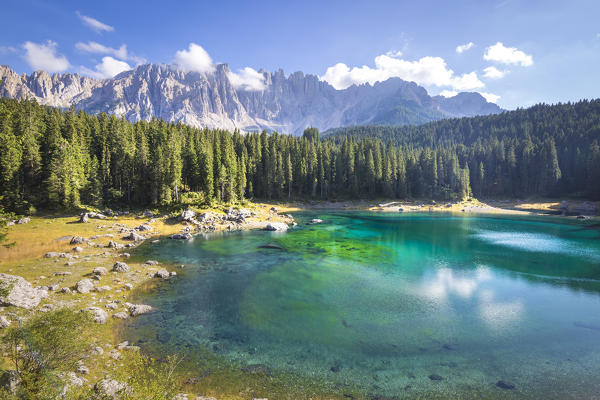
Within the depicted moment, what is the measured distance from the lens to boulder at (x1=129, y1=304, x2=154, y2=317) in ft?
72.4

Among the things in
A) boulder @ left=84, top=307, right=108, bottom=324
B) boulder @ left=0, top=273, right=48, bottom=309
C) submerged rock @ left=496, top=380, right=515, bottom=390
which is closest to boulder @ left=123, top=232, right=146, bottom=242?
boulder @ left=0, top=273, right=48, bottom=309

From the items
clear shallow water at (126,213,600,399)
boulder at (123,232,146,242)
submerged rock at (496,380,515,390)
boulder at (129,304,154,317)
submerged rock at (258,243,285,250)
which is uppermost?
boulder at (123,232,146,242)

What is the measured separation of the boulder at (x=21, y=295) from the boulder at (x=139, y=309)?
6.66m

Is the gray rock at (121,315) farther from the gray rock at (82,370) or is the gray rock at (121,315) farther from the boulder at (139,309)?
the gray rock at (82,370)

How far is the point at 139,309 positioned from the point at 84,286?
734 cm

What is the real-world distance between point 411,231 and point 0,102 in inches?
4181

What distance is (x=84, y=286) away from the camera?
82.6 ft

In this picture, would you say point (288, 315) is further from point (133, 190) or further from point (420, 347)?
point (133, 190)

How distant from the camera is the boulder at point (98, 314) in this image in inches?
784

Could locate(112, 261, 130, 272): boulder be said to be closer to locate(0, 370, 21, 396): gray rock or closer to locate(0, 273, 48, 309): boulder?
locate(0, 273, 48, 309): boulder

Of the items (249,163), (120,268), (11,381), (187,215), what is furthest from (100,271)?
(249,163)

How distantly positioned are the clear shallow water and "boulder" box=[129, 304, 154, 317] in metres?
1.00

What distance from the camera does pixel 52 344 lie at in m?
11.3

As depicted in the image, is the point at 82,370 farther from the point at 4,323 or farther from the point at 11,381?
the point at 4,323
